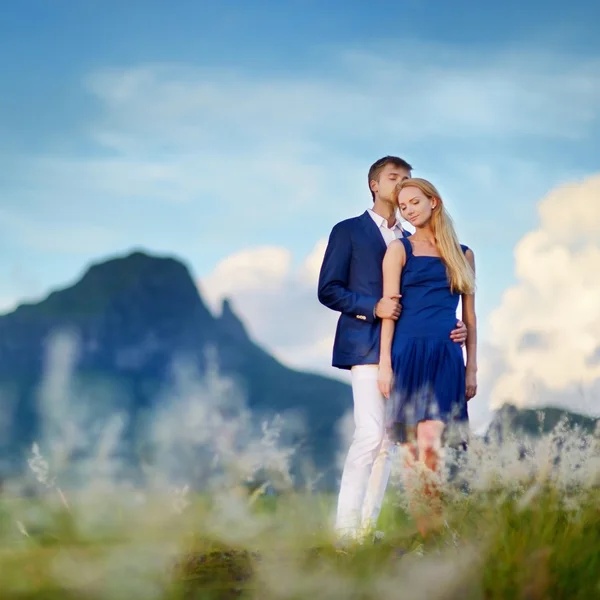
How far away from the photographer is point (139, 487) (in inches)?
160

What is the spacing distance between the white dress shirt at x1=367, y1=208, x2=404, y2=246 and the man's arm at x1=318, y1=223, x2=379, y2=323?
211 mm

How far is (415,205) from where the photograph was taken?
5438 millimetres

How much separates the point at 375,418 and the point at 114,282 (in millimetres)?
37779

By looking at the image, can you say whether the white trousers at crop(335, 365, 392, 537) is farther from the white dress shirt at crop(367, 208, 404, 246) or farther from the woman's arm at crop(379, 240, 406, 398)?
the white dress shirt at crop(367, 208, 404, 246)

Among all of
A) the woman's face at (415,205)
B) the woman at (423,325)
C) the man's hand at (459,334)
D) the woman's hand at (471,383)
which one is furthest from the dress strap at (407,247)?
the woman's hand at (471,383)

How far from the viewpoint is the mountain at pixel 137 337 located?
32031 mm

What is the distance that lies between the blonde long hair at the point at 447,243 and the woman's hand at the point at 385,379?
1.94 feet

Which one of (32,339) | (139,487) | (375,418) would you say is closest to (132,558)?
(139,487)

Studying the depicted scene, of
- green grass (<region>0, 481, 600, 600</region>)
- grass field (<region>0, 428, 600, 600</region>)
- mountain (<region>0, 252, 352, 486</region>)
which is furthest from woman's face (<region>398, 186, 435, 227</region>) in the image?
mountain (<region>0, 252, 352, 486</region>)

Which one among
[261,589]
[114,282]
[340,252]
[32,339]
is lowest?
[261,589]

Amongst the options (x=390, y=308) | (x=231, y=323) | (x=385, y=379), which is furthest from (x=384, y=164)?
(x=231, y=323)

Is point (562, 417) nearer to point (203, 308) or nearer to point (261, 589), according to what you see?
point (261, 589)

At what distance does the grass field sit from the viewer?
3.56 m

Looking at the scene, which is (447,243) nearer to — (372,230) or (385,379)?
(372,230)
